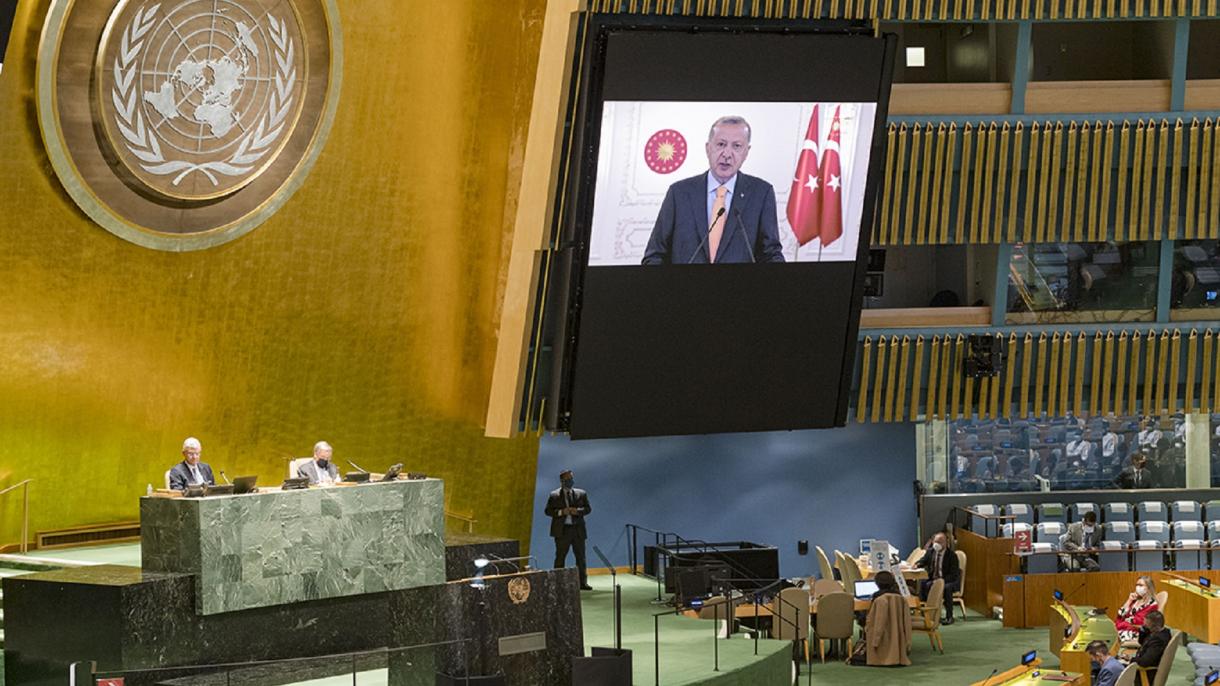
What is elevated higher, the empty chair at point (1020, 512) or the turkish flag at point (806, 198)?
the turkish flag at point (806, 198)

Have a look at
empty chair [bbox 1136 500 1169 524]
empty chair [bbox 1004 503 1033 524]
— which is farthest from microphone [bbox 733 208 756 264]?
empty chair [bbox 1136 500 1169 524]

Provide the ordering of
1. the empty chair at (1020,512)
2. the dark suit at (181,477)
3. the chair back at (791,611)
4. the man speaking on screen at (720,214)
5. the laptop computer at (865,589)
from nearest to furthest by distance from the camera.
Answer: the dark suit at (181,477) → the man speaking on screen at (720,214) → the chair back at (791,611) → the laptop computer at (865,589) → the empty chair at (1020,512)

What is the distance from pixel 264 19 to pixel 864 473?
10107 mm

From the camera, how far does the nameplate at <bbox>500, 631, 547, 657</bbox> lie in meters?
10.5

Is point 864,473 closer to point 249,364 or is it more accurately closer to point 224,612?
point 249,364

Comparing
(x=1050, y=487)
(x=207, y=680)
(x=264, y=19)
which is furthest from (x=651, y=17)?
(x=1050, y=487)

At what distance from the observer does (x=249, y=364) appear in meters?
14.2

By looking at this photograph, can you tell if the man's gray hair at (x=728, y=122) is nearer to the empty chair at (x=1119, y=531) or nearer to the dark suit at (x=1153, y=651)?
the dark suit at (x=1153, y=651)

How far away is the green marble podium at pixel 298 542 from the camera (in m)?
10.5

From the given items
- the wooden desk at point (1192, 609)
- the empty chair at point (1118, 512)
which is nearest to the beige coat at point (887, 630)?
the wooden desk at point (1192, 609)

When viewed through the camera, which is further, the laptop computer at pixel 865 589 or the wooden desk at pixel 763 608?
the laptop computer at pixel 865 589

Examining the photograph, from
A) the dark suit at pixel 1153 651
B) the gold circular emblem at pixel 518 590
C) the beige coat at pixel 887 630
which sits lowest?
the beige coat at pixel 887 630

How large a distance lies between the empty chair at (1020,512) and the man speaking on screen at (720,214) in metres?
6.65

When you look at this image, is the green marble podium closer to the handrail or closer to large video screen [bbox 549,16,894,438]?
the handrail
